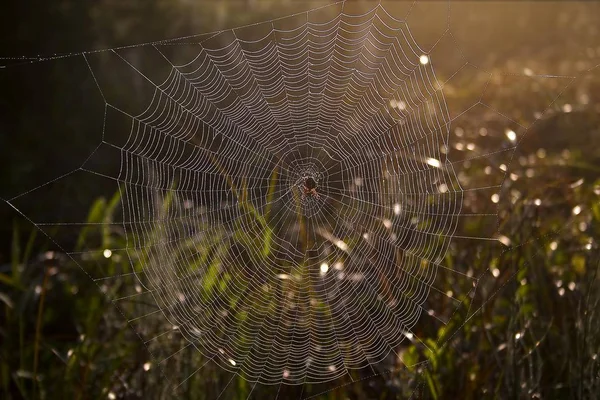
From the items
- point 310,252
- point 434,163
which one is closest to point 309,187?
point 310,252

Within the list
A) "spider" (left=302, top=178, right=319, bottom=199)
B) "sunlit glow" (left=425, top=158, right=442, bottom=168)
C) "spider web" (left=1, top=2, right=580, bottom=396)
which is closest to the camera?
"sunlit glow" (left=425, top=158, right=442, bottom=168)

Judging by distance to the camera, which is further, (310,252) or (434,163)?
(310,252)

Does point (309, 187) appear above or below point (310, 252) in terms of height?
above

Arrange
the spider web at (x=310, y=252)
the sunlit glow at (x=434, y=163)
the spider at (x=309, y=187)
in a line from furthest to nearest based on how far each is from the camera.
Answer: the spider at (x=309, y=187) → the spider web at (x=310, y=252) → the sunlit glow at (x=434, y=163)

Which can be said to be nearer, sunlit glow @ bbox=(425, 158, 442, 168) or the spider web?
sunlit glow @ bbox=(425, 158, 442, 168)

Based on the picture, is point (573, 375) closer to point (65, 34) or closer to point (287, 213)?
point (287, 213)

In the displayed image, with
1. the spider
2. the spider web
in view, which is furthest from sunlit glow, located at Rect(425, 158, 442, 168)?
the spider

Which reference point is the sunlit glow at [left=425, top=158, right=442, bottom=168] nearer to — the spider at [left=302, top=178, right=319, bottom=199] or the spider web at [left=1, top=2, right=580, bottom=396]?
the spider web at [left=1, top=2, right=580, bottom=396]

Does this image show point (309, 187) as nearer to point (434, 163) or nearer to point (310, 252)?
point (310, 252)

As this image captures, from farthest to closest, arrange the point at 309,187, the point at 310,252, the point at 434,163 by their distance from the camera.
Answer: the point at 310,252
the point at 309,187
the point at 434,163

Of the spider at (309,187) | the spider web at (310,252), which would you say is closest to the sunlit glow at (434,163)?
the spider web at (310,252)

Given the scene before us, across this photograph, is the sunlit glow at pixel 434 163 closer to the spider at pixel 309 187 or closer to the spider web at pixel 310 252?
the spider web at pixel 310 252
